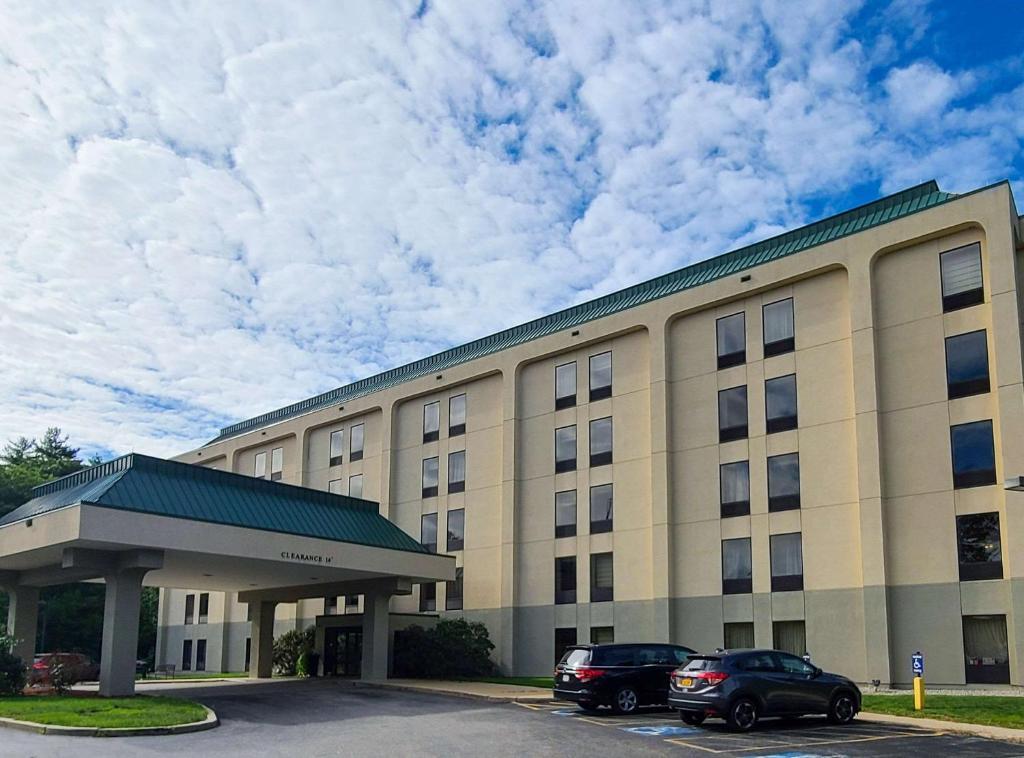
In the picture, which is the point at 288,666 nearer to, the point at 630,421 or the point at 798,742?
the point at 630,421

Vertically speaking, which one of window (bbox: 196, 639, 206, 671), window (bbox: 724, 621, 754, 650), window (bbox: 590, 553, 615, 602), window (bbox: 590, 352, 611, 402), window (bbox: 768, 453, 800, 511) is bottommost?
window (bbox: 196, 639, 206, 671)

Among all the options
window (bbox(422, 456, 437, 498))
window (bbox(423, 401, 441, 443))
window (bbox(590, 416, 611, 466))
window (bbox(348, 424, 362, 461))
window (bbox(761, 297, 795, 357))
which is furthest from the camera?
window (bbox(348, 424, 362, 461))

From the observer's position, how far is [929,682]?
1178 inches

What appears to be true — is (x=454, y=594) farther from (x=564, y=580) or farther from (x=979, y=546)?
(x=979, y=546)

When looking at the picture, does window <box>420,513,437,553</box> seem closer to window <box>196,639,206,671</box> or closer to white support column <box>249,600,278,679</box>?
white support column <box>249,600,278,679</box>

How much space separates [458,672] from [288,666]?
457 inches

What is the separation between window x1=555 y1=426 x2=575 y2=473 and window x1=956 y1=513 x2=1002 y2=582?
1642 centimetres

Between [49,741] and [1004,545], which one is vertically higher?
[1004,545]

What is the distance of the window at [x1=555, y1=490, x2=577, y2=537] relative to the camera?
42000 mm

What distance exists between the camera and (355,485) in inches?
2109

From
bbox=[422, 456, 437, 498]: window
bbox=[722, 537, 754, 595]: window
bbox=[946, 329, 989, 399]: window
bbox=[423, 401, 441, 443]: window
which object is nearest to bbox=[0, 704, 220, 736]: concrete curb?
bbox=[722, 537, 754, 595]: window

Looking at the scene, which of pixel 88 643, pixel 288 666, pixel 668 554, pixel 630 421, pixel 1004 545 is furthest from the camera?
pixel 88 643

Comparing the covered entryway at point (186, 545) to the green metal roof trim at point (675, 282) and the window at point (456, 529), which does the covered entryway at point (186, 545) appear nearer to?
the window at point (456, 529)

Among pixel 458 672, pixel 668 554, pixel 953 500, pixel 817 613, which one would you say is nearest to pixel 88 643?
pixel 458 672
